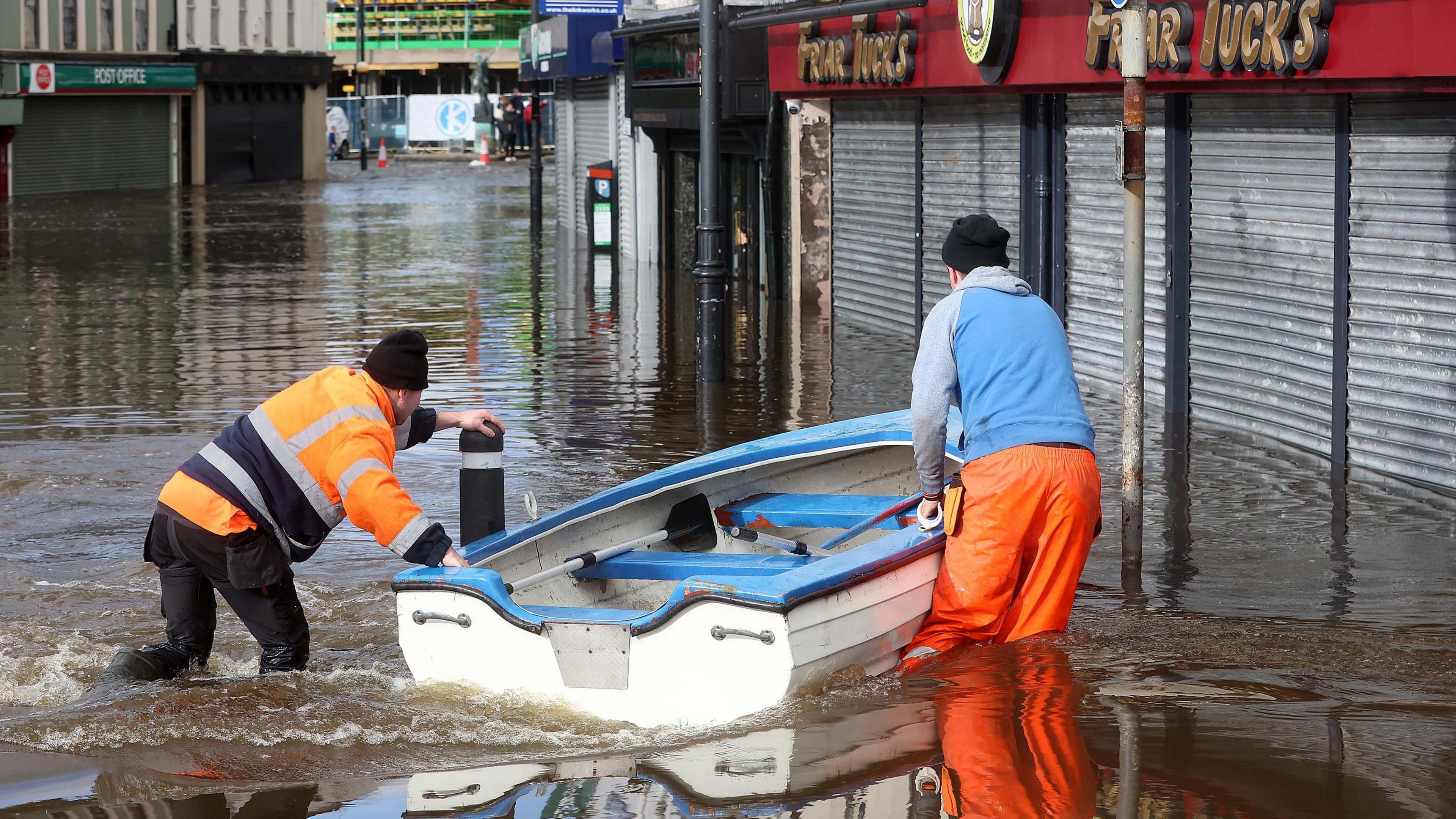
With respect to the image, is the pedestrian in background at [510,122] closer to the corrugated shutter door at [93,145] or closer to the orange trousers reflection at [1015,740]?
the corrugated shutter door at [93,145]

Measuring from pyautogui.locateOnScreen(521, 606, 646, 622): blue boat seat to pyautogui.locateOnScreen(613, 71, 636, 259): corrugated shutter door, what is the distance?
1840 centimetres

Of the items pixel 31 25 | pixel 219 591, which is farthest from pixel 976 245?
pixel 31 25

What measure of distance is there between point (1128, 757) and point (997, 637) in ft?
3.29

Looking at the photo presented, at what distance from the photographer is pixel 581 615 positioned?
18.4 feet

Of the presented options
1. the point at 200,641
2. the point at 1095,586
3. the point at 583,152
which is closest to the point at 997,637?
the point at 1095,586

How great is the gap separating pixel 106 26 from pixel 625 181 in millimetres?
26662

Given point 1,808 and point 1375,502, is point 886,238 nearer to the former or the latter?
point 1375,502

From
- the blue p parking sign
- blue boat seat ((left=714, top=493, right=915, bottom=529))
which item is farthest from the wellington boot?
the blue p parking sign

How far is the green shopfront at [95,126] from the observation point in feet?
137

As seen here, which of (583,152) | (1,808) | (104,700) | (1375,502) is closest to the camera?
(1,808)

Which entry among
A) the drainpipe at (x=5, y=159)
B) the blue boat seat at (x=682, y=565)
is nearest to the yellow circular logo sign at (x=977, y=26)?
the blue boat seat at (x=682, y=565)

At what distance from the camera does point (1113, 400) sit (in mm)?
11773

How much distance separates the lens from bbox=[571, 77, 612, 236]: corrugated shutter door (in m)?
26.3

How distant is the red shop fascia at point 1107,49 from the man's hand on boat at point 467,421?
4801mm
